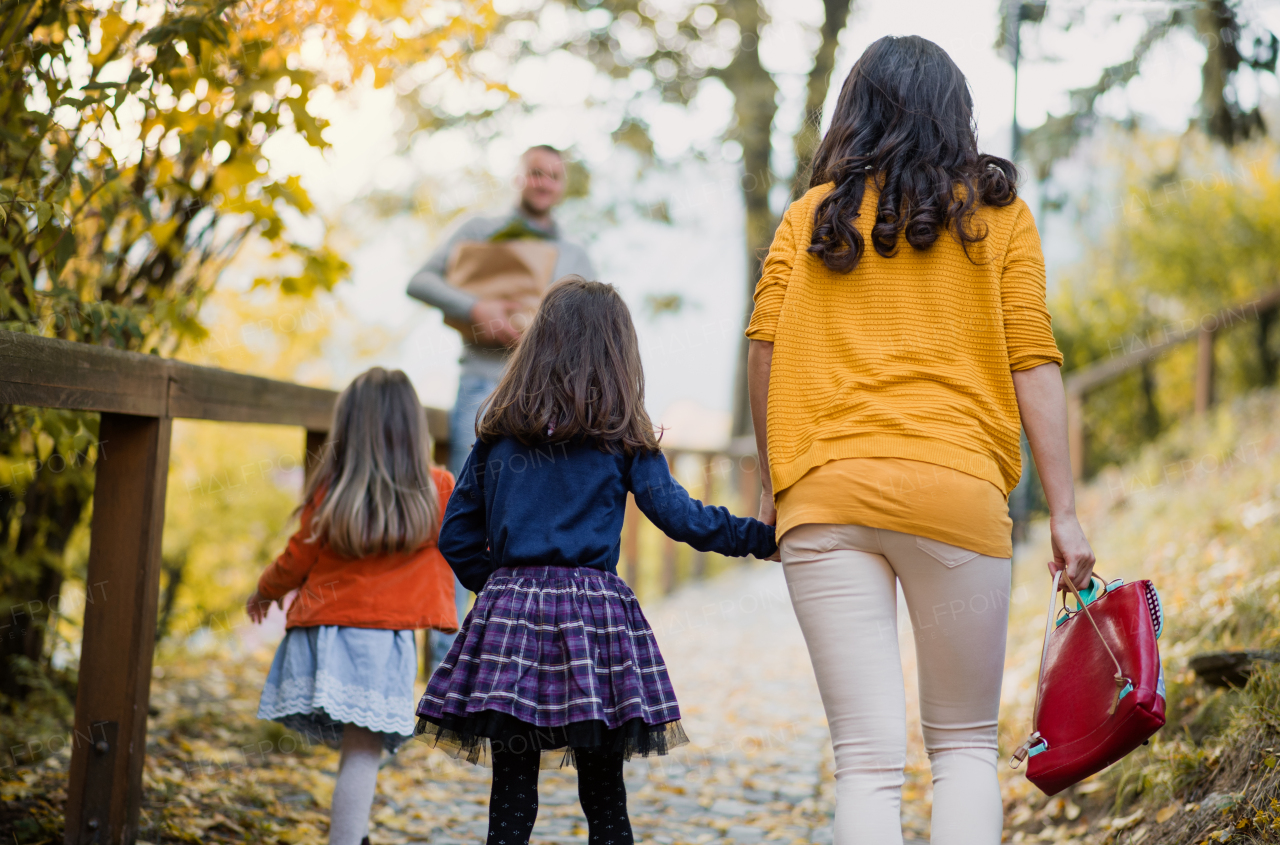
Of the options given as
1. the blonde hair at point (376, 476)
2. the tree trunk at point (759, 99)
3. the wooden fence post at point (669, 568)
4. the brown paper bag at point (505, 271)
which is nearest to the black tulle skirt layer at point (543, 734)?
the blonde hair at point (376, 476)

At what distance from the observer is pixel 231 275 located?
7.62 m

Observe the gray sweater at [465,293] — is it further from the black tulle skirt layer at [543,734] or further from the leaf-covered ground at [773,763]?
the black tulle skirt layer at [543,734]

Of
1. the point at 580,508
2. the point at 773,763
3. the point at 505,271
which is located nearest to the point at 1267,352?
the point at 773,763

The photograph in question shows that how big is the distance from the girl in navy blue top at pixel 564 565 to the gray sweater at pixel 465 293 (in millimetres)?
1295

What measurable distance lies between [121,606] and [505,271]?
5.76ft

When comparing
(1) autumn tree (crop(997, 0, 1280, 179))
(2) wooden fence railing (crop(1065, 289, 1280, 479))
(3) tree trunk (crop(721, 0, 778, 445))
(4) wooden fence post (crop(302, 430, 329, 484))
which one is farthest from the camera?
(3) tree trunk (crop(721, 0, 778, 445))

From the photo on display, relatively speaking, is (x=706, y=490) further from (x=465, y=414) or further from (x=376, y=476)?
(x=376, y=476)

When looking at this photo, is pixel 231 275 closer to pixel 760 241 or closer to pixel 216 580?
pixel 216 580

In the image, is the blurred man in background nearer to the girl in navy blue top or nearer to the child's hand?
the child's hand

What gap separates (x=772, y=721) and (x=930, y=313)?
3244 millimetres

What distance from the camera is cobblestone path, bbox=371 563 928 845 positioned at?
321 centimetres

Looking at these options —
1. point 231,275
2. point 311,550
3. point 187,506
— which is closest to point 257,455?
point 187,506

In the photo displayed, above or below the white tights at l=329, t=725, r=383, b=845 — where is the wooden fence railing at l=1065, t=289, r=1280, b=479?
above

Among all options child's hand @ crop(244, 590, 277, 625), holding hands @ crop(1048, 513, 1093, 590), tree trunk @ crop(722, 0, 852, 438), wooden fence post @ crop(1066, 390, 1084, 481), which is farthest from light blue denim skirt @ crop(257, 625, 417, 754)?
tree trunk @ crop(722, 0, 852, 438)
